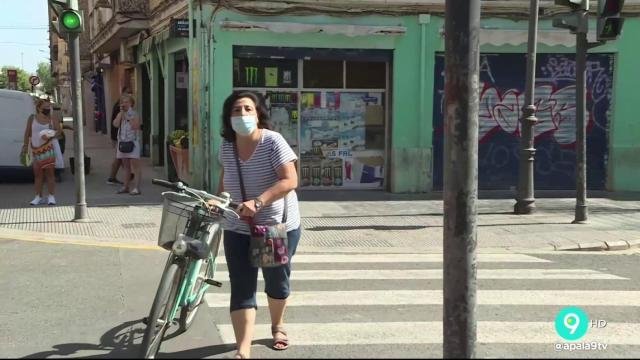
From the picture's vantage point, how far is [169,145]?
1423cm

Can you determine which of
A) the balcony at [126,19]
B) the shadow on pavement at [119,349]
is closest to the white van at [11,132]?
the balcony at [126,19]

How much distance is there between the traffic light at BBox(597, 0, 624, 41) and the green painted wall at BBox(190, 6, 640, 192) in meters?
3.23

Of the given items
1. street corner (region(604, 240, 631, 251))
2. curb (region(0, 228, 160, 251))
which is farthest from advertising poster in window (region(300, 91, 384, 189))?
street corner (region(604, 240, 631, 251))

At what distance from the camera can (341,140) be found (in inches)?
523

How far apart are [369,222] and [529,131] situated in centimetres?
307

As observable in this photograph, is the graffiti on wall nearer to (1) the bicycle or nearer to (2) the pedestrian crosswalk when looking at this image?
(2) the pedestrian crosswalk

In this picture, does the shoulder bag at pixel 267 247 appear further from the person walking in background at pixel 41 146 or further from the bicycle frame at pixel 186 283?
the person walking in background at pixel 41 146

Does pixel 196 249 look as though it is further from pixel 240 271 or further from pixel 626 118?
pixel 626 118

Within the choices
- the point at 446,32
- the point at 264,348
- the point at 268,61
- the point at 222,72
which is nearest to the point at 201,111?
the point at 222,72

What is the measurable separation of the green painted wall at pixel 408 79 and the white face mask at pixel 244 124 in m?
8.27

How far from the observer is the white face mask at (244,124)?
4.14 metres

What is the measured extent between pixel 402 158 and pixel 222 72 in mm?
3849

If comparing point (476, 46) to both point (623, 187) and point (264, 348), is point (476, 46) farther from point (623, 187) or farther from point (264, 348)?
point (623, 187)

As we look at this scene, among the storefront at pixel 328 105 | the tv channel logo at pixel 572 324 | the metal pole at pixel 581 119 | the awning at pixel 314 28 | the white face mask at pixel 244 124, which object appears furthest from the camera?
the storefront at pixel 328 105
